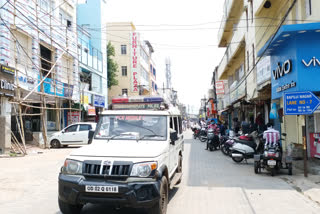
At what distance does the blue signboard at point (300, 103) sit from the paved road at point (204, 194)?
1974 mm

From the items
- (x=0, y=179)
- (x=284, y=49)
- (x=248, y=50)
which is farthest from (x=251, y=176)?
(x=248, y=50)

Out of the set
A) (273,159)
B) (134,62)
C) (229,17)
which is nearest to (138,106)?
(273,159)

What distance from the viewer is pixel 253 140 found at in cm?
1177

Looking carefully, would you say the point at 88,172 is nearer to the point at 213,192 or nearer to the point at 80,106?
the point at 213,192

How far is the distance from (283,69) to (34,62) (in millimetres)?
13641

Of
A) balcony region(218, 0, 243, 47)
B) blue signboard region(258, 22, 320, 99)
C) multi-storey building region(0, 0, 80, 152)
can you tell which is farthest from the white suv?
balcony region(218, 0, 243, 47)

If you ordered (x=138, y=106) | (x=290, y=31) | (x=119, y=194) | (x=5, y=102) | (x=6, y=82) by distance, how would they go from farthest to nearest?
(x=5, y=102) < (x=6, y=82) < (x=290, y=31) < (x=138, y=106) < (x=119, y=194)

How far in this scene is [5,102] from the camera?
1422cm

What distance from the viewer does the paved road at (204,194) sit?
218 inches

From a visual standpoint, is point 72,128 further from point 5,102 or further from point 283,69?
point 283,69

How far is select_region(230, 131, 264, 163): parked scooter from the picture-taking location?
11109mm

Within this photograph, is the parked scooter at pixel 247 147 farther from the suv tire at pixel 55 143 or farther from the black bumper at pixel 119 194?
the suv tire at pixel 55 143

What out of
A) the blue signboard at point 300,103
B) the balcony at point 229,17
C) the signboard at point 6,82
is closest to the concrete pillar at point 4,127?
the signboard at point 6,82

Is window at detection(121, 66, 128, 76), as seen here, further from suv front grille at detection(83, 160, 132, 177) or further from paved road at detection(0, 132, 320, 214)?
suv front grille at detection(83, 160, 132, 177)
